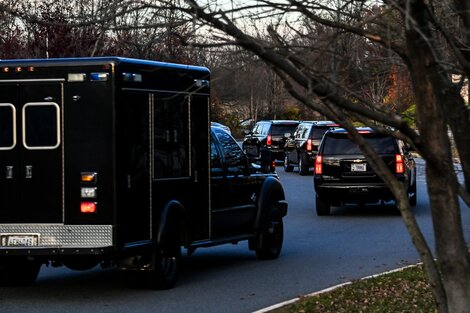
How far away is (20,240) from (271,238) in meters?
4.49

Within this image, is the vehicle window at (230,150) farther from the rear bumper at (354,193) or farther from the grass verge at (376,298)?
the rear bumper at (354,193)

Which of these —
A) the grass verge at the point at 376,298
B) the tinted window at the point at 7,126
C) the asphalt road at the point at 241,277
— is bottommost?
the asphalt road at the point at 241,277

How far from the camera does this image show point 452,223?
6820 mm

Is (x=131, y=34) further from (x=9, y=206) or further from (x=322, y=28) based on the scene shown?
(x=9, y=206)

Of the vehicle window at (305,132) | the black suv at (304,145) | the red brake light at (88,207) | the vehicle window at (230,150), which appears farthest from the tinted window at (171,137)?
the vehicle window at (305,132)

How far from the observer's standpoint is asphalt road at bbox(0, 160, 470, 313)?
11.3 meters

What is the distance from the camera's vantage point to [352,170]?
21844 millimetres

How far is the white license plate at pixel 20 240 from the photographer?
37.9 ft

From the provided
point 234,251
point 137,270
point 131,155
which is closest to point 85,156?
point 131,155

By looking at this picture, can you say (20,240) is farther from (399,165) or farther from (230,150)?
(399,165)

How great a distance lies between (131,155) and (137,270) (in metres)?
1.32

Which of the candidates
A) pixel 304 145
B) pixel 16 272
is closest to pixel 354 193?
pixel 16 272

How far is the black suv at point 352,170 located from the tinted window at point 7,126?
10954mm

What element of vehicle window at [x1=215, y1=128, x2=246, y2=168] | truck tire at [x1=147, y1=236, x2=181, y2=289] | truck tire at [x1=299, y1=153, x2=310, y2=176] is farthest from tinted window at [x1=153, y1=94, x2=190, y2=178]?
truck tire at [x1=299, y1=153, x2=310, y2=176]
